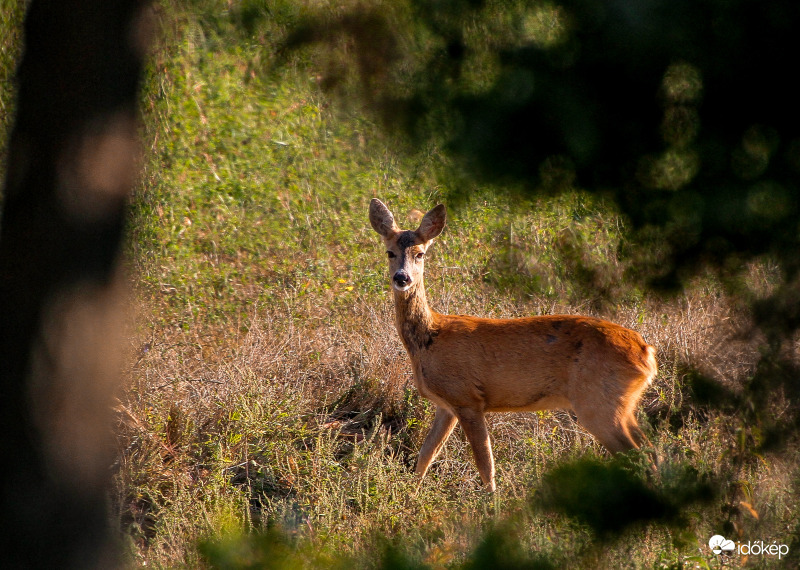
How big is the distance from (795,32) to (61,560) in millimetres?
2020

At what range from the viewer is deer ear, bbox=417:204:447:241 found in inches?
275

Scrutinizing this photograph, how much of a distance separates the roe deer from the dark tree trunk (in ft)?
14.2

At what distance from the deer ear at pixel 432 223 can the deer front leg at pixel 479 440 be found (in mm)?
1438

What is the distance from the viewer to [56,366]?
2082mm

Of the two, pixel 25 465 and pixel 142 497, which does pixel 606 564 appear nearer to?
pixel 25 465

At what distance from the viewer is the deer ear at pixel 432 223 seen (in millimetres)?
6988

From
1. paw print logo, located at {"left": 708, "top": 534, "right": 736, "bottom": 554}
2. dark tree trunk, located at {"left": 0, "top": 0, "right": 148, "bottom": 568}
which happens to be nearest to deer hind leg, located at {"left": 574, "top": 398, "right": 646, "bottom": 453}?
paw print logo, located at {"left": 708, "top": 534, "right": 736, "bottom": 554}

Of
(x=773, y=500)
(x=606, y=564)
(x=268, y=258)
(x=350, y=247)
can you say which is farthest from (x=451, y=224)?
(x=606, y=564)

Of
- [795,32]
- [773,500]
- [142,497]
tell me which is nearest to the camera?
[795,32]

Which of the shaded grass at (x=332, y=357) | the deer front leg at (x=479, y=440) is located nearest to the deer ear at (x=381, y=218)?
the shaded grass at (x=332, y=357)

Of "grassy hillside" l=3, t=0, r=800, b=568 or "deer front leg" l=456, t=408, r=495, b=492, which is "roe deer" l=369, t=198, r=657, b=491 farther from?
"grassy hillside" l=3, t=0, r=800, b=568

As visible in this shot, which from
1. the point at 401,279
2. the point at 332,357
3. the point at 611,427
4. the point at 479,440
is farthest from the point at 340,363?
the point at 611,427

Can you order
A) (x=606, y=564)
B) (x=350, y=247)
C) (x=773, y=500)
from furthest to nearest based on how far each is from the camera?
(x=350, y=247) → (x=773, y=500) → (x=606, y=564)

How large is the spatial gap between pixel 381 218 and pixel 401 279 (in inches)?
30.5
